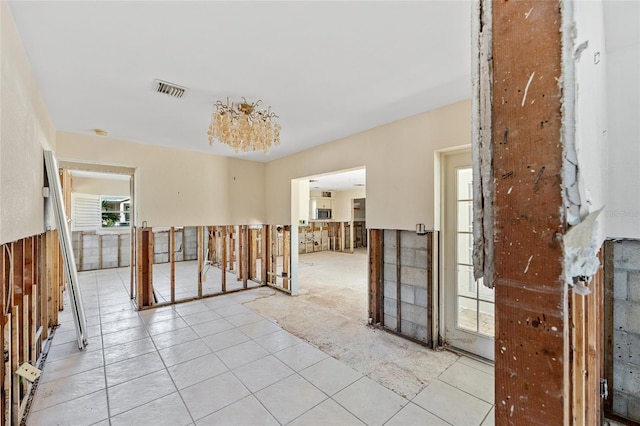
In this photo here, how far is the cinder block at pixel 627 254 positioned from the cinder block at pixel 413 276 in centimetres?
150

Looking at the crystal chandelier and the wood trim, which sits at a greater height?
the crystal chandelier

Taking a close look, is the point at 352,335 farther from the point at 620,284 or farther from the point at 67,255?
the point at 67,255

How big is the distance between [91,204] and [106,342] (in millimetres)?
6083

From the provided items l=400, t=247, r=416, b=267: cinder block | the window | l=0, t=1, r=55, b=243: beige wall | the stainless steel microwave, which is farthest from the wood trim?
the window

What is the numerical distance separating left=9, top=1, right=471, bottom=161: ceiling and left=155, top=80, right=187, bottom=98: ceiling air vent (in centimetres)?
6

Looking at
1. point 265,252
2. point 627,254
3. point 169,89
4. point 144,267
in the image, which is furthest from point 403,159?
point 144,267

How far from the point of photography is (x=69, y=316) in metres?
3.85

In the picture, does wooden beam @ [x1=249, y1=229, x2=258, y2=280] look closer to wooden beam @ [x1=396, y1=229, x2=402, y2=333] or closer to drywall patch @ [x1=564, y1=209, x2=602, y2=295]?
wooden beam @ [x1=396, y1=229, x2=402, y2=333]

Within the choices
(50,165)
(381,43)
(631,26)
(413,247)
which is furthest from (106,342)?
(631,26)

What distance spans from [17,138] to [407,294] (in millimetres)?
3560

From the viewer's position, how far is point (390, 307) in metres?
3.34

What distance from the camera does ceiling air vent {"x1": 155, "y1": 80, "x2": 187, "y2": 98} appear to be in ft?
7.43

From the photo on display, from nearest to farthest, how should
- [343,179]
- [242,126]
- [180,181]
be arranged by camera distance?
1. [242,126]
2. [180,181]
3. [343,179]

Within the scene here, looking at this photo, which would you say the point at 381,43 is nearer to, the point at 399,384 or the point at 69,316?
the point at 399,384
